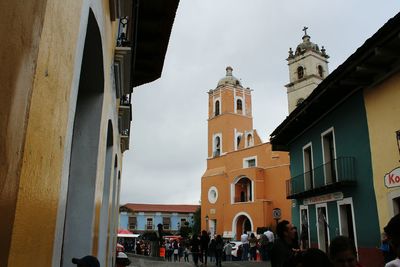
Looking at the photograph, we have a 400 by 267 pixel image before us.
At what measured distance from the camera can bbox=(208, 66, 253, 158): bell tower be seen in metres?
47.4

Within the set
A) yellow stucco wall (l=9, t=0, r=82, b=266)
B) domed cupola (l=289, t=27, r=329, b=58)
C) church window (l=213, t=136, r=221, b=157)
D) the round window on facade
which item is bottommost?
yellow stucco wall (l=9, t=0, r=82, b=266)

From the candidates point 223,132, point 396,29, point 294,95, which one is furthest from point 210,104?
point 396,29

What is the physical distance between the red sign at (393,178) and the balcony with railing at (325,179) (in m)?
1.69

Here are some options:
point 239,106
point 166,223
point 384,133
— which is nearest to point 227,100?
point 239,106

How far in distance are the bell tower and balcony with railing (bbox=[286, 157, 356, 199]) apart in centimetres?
2917

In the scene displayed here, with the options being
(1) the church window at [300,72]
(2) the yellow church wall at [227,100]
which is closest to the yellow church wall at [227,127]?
(2) the yellow church wall at [227,100]

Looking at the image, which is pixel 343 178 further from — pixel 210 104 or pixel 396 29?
pixel 210 104

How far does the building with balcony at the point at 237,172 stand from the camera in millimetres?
36812

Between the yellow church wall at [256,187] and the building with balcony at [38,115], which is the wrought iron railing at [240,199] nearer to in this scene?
the yellow church wall at [256,187]

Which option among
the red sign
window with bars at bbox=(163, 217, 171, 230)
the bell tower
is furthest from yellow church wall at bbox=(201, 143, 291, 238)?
the red sign

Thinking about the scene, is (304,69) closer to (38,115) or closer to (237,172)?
(237,172)

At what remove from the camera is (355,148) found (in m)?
12.5

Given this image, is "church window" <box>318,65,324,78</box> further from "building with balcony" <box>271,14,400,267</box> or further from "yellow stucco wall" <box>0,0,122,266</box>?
"yellow stucco wall" <box>0,0,122,266</box>

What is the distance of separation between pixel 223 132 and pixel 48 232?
46.0 metres
